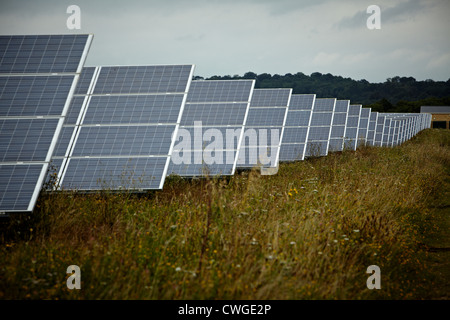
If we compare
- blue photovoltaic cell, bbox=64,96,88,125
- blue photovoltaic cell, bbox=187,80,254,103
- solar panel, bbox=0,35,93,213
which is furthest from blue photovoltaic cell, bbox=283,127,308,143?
solar panel, bbox=0,35,93,213

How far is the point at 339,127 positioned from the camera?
32188 mm

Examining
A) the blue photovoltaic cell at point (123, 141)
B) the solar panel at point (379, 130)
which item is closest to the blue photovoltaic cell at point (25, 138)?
the blue photovoltaic cell at point (123, 141)

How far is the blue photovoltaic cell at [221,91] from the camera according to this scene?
693 inches

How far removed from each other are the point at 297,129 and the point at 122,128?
585 inches

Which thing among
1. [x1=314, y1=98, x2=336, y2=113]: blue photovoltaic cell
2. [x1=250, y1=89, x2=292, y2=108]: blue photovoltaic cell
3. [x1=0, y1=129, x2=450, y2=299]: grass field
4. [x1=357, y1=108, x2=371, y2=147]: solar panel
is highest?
[x1=357, y1=108, x2=371, y2=147]: solar panel

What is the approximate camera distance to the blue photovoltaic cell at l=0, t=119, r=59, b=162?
836cm

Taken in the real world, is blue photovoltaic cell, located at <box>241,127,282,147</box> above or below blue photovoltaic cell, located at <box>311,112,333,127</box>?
below

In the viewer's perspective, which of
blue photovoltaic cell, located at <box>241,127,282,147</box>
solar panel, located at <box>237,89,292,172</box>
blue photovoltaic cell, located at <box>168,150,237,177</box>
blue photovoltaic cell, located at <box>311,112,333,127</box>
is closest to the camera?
blue photovoltaic cell, located at <box>168,150,237,177</box>

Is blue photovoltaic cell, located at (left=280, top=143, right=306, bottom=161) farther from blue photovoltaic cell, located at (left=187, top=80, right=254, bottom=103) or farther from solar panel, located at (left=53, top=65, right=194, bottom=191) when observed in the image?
solar panel, located at (left=53, top=65, right=194, bottom=191)

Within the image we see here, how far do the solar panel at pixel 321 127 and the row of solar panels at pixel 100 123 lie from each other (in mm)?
8607

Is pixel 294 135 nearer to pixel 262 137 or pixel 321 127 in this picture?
pixel 262 137

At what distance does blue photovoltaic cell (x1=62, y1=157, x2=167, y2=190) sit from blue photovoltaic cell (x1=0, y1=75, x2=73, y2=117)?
6.77 ft

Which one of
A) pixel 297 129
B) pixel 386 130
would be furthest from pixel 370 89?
pixel 297 129

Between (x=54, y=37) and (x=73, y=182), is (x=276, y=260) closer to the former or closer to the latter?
(x=73, y=182)
